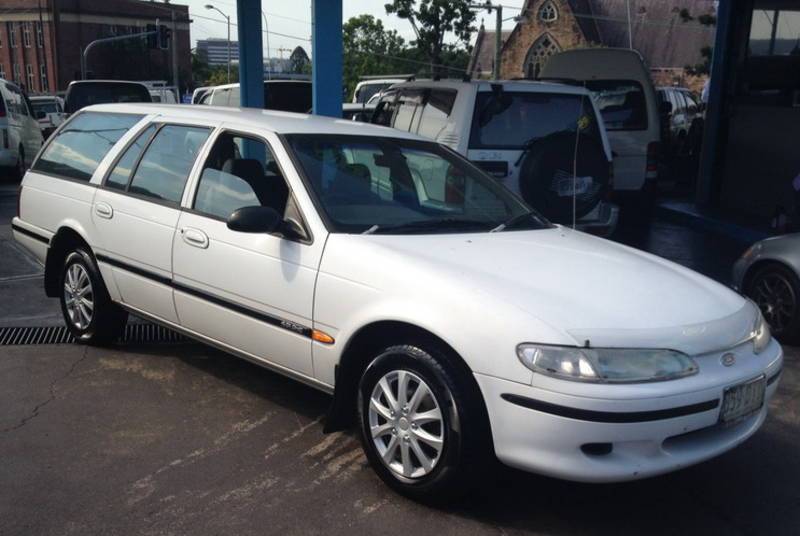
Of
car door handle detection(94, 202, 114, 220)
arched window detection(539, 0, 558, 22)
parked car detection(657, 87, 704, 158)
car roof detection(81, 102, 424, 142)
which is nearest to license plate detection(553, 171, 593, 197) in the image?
car roof detection(81, 102, 424, 142)

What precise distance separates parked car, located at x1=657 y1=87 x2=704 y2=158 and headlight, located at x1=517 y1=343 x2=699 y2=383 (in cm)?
1366

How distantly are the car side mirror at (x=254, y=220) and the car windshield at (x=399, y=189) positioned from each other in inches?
10.2

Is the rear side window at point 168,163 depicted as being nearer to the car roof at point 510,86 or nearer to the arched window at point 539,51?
the car roof at point 510,86

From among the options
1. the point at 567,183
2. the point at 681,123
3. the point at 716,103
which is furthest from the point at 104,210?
the point at 681,123

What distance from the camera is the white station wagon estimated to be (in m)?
3.22

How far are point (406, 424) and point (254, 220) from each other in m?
1.24

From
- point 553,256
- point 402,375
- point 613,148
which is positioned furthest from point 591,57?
point 402,375

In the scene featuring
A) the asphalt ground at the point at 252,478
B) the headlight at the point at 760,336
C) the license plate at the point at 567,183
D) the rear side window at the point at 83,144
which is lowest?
the asphalt ground at the point at 252,478

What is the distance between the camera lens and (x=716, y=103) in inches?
503

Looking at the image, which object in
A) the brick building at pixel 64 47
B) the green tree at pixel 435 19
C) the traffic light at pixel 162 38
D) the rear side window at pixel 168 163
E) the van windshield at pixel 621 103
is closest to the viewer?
the rear side window at pixel 168 163

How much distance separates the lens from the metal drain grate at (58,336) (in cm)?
595

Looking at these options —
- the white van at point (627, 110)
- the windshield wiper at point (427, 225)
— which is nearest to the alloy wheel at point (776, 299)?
the windshield wiper at point (427, 225)

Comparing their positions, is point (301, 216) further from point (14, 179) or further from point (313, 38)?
point (14, 179)

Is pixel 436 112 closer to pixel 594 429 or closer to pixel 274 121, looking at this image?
pixel 274 121
